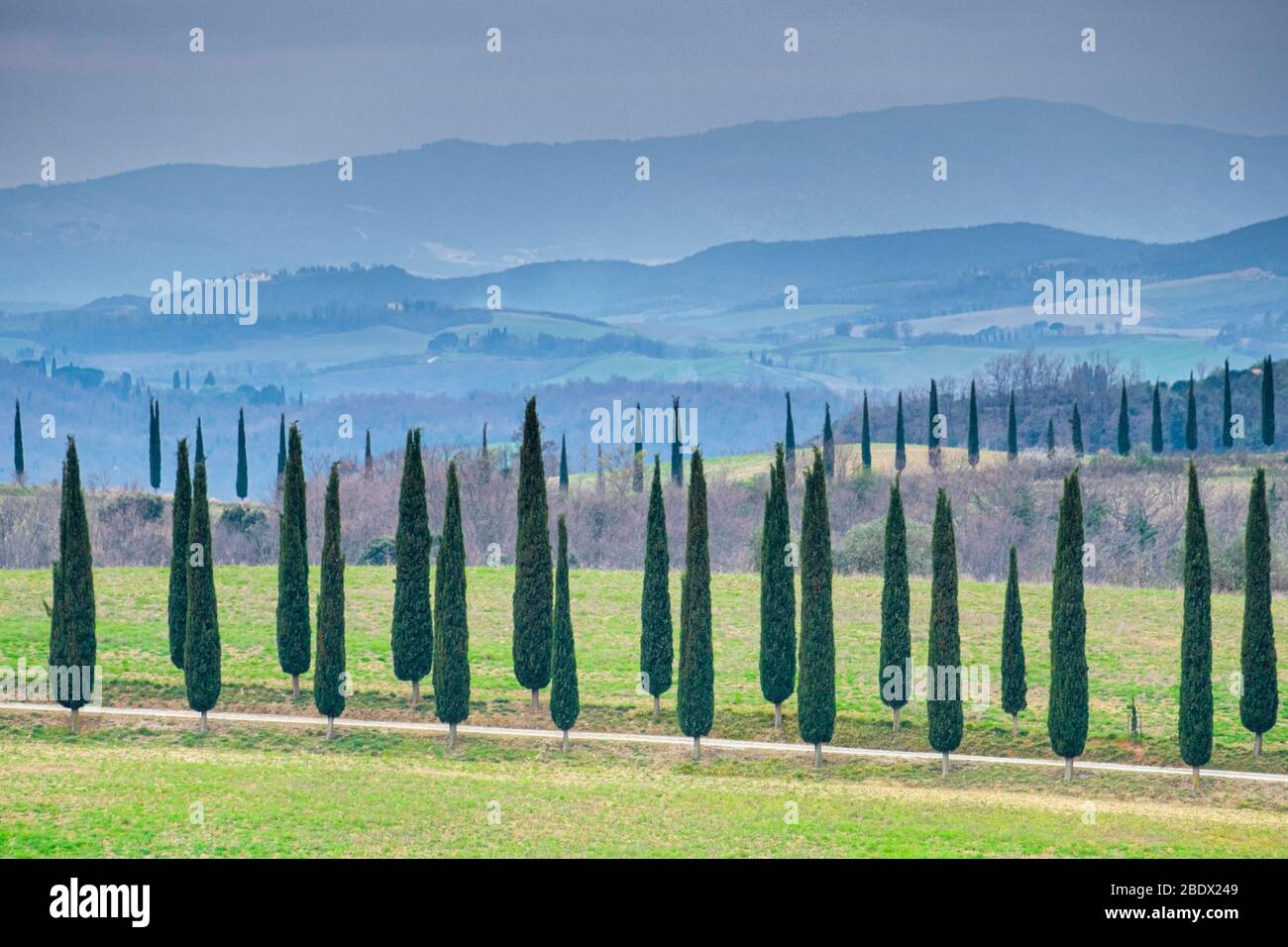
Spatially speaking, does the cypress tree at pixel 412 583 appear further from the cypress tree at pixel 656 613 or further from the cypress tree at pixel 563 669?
the cypress tree at pixel 656 613

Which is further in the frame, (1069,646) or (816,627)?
(816,627)

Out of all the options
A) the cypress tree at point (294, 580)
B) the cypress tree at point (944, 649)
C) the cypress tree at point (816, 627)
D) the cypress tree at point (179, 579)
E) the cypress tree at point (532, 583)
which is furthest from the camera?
the cypress tree at point (179, 579)

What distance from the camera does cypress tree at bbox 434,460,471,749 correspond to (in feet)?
190

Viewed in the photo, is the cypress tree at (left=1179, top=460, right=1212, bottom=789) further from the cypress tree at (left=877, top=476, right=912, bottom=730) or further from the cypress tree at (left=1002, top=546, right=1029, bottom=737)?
the cypress tree at (left=877, top=476, right=912, bottom=730)

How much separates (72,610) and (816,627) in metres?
24.0

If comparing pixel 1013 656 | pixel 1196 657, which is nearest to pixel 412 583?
pixel 1013 656

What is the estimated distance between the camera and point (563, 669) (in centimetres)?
5731

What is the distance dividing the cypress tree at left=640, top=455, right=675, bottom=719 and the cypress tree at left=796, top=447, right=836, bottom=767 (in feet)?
18.0

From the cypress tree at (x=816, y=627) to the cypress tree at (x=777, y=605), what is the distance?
4.90 ft

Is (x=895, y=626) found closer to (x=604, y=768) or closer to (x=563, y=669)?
(x=604, y=768)

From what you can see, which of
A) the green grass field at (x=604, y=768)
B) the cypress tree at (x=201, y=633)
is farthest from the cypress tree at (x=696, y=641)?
the cypress tree at (x=201, y=633)

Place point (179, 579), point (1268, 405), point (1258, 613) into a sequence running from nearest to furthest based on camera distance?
1. point (1258, 613)
2. point (179, 579)
3. point (1268, 405)

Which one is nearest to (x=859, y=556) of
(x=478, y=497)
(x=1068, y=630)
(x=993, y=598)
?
(x=993, y=598)

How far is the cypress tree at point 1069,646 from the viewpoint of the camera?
5331 centimetres
